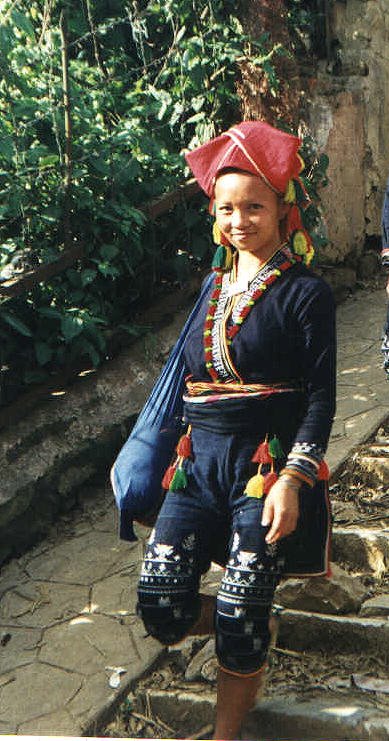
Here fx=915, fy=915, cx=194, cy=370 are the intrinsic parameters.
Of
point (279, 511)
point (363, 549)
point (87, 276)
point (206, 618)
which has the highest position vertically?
point (87, 276)

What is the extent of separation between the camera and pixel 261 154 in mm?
2441

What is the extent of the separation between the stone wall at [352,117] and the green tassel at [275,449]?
4.14 m

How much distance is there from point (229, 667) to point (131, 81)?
4202 mm

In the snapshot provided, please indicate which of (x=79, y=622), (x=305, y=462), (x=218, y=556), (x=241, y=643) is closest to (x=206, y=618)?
(x=218, y=556)

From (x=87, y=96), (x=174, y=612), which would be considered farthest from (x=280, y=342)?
(x=87, y=96)

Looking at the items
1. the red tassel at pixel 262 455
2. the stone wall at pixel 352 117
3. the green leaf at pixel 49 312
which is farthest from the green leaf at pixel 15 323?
the stone wall at pixel 352 117

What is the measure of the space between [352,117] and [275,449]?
4683 mm

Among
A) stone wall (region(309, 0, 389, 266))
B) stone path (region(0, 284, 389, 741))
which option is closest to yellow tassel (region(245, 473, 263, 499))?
stone path (region(0, 284, 389, 741))

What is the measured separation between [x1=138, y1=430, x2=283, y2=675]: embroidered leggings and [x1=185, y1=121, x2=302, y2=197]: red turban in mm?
722

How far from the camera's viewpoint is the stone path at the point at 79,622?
9.56 feet

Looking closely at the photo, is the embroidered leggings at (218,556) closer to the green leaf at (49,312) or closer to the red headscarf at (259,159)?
the red headscarf at (259,159)

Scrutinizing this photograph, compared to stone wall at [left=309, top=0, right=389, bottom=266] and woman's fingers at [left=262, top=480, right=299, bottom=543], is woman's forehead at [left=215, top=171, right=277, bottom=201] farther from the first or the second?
stone wall at [left=309, top=0, right=389, bottom=266]

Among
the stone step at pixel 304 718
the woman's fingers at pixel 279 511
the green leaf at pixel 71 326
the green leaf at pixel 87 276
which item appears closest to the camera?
the woman's fingers at pixel 279 511

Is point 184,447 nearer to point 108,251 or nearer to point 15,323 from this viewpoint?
point 15,323
